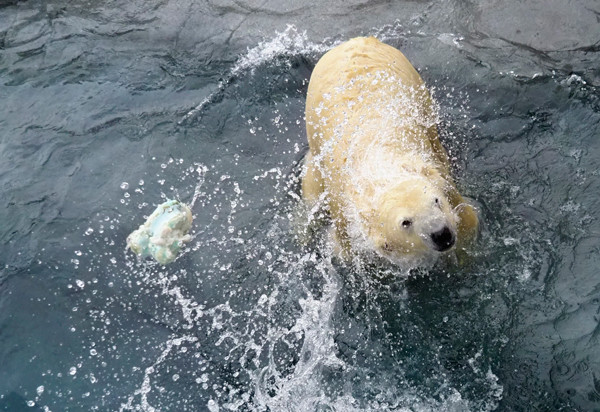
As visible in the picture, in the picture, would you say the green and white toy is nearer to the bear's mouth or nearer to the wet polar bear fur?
the wet polar bear fur

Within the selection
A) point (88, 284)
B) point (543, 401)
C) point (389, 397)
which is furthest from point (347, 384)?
point (88, 284)

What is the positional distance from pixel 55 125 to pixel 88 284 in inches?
69.6

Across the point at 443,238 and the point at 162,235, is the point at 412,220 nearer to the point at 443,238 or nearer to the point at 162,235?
the point at 443,238

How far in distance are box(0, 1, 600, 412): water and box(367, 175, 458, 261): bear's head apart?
0.78 metres

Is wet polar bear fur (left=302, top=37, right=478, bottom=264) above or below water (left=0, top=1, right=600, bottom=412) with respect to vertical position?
above

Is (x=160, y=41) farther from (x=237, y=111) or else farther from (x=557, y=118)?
(x=557, y=118)

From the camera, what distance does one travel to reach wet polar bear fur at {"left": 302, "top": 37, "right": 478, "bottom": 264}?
152 inches

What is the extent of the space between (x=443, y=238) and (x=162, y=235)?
2013 millimetres

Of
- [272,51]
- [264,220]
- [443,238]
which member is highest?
[443,238]

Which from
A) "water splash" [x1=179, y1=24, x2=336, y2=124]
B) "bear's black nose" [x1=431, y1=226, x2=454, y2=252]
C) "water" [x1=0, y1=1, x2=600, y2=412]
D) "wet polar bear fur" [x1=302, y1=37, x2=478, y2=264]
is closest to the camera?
"bear's black nose" [x1=431, y1=226, x2=454, y2=252]

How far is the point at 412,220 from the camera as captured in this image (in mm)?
3748

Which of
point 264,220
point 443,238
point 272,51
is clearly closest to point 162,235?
point 264,220

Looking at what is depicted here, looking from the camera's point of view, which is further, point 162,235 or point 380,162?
point 162,235

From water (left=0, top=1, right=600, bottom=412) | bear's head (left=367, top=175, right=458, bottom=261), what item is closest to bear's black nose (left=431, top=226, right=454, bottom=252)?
bear's head (left=367, top=175, right=458, bottom=261)
